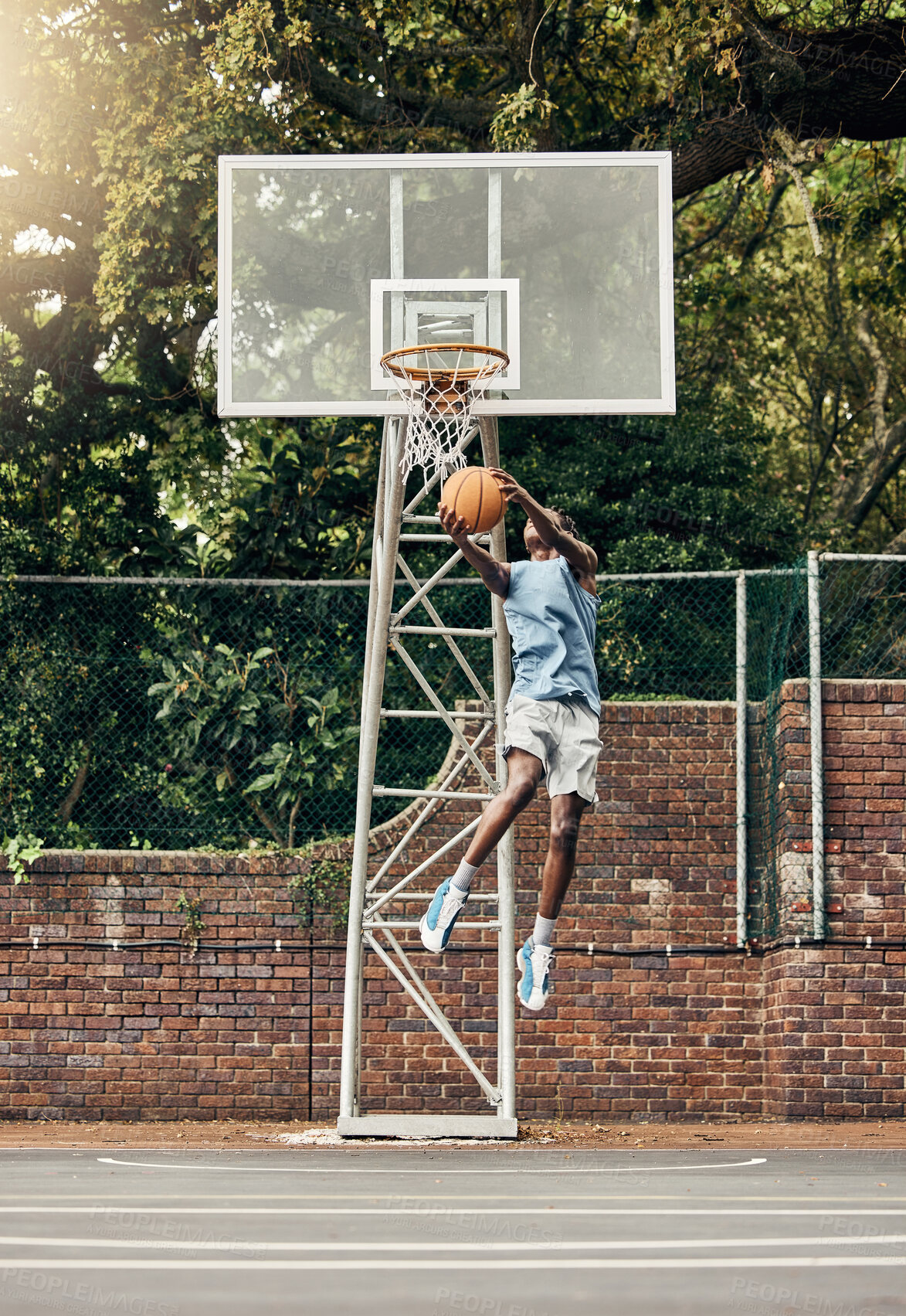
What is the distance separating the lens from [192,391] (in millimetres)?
13477

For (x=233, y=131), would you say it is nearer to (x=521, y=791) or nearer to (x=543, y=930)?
(x=521, y=791)

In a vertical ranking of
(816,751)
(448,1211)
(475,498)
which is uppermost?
(475,498)

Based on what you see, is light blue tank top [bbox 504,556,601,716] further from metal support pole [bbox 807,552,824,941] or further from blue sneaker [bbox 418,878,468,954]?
metal support pole [bbox 807,552,824,941]

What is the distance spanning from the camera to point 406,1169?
7.39 m

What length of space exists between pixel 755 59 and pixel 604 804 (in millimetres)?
5621

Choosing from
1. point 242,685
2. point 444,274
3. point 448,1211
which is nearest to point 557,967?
point 242,685

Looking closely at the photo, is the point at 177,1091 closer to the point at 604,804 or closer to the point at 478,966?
the point at 478,966

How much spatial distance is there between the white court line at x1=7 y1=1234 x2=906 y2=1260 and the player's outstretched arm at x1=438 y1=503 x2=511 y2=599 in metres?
4.19

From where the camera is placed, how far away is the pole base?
9.32 m

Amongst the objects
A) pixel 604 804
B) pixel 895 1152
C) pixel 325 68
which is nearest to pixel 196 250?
pixel 325 68

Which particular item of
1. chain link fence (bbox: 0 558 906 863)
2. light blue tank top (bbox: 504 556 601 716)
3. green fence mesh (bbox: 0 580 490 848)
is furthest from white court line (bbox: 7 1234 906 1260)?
green fence mesh (bbox: 0 580 490 848)

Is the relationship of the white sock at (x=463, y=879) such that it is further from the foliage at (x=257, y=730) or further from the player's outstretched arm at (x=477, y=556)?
the foliage at (x=257, y=730)

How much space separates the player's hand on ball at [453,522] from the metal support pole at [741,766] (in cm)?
362

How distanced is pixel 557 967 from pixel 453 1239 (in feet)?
21.1
